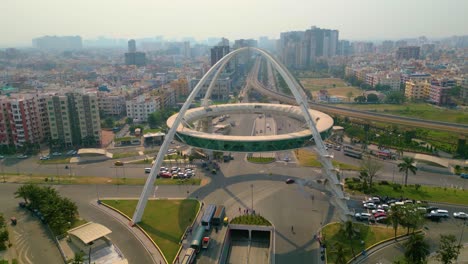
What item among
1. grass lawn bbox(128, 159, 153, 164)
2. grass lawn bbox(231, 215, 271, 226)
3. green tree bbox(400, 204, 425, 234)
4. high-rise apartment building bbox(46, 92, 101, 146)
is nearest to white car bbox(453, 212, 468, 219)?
green tree bbox(400, 204, 425, 234)

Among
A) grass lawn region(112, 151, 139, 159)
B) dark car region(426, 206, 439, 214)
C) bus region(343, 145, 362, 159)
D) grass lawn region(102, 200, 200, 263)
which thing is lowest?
grass lawn region(112, 151, 139, 159)

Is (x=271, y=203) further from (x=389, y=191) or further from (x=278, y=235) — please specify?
(x=389, y=191)

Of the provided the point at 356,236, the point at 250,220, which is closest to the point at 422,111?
the point at 356,236

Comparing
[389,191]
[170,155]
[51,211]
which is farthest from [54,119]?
[389,191]

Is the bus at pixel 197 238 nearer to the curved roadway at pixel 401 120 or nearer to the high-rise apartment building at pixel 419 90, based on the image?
the curved roadway at pixel 401 120

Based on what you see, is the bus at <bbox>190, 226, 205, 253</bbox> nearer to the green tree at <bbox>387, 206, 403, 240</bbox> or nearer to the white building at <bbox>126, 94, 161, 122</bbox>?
the green tree at <bbox>387, 206, 403, 240</bbox>

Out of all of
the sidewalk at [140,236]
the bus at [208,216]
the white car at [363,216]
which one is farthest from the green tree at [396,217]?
the sidewalk at [140,236]
